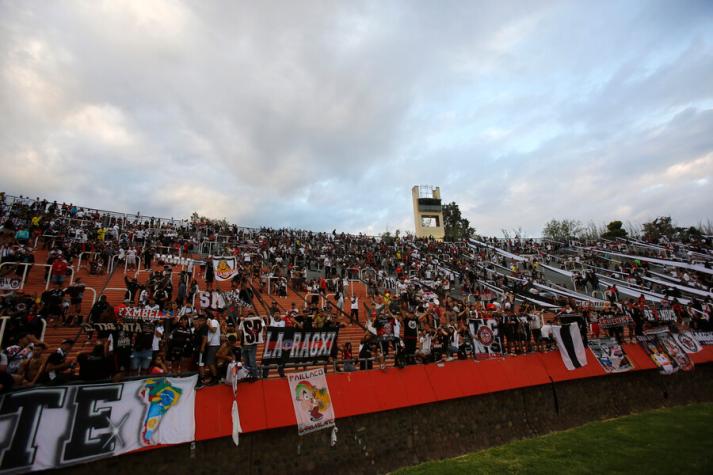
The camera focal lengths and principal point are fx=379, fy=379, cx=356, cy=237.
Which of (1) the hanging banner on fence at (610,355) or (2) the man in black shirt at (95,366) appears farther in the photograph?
(1) the hanging banner on fence at (610,355)

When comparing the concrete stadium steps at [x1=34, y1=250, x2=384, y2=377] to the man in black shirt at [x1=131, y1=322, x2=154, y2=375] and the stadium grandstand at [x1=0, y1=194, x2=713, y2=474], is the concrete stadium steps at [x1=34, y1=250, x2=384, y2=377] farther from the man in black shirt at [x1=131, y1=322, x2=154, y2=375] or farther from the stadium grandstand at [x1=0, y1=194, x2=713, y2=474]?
the man in black shirt at [x1=131, y1=322, x2=154, y2=375]

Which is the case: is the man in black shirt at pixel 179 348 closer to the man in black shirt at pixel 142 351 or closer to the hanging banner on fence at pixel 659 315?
the man in black shirt at pixel 142 351

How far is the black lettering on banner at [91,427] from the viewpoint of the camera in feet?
21.3

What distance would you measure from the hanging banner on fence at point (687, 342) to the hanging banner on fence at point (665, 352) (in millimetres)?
268

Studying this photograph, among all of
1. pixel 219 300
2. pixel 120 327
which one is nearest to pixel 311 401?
pixel 120 327

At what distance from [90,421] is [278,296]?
14.1 meters

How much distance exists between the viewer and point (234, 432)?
776 centimetres

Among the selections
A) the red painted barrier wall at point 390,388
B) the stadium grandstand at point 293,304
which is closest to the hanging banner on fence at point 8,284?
the stadium grandstand at point 293,304

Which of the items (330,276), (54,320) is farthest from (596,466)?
(330,276)

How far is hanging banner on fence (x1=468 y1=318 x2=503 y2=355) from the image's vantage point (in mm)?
12859

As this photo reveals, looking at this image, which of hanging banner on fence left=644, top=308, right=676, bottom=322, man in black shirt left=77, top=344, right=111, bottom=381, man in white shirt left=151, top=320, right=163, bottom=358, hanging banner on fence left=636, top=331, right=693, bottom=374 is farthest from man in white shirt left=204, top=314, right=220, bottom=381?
hanging banner on fence left=644, top=308, right=676, bottom=322

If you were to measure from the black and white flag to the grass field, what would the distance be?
208 cm

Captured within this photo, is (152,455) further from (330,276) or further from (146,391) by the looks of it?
(330,276)

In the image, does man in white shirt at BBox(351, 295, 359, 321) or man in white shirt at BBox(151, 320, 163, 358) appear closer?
man in white shirt at BBox(151, 320, 163, 358)
